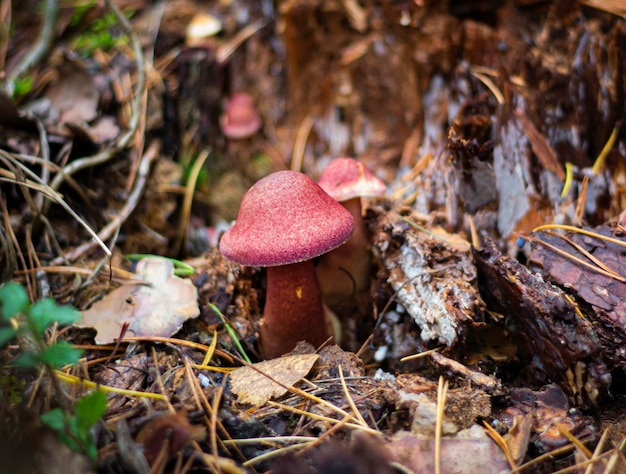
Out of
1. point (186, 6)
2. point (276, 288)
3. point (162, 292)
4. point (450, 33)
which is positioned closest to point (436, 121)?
point (450, 33)

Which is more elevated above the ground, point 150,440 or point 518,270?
point 518,270

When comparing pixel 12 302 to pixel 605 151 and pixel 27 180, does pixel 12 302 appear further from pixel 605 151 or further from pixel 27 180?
pixel 605 151

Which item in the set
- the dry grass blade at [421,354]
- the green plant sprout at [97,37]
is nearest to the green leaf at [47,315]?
the dry grass blade at [421,354]

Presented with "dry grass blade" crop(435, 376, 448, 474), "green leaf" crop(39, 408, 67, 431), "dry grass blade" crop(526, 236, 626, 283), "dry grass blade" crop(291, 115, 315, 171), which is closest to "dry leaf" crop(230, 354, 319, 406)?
"dry grass blade" crop(435, 376, 448, 474)

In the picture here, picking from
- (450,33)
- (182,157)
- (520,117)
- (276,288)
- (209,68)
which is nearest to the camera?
(276,288)

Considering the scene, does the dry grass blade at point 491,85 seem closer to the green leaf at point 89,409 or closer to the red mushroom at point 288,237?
the red mushroom at point 288,237

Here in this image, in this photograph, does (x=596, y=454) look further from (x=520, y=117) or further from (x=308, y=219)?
(x=520, y=117)

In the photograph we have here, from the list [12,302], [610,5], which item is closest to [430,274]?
[12,302]
